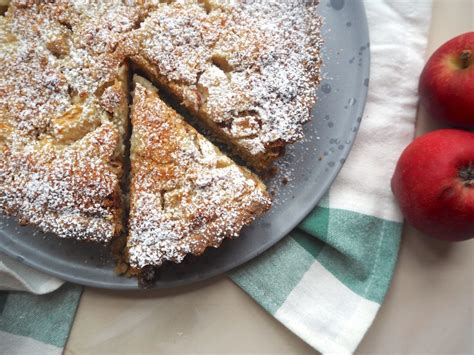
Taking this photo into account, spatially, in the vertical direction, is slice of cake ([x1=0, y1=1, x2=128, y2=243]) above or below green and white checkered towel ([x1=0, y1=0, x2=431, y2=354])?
above

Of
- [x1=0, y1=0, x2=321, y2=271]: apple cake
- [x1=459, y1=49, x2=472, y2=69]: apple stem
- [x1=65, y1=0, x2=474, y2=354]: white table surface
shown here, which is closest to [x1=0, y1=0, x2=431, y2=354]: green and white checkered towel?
[x1=65, y1=0, x2=474, y2=354]: white table surface

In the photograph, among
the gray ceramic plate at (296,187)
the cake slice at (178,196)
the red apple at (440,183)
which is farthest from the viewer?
the gray ceramic plate at (296,187)

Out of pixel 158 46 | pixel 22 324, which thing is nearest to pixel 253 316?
pixel 22 324

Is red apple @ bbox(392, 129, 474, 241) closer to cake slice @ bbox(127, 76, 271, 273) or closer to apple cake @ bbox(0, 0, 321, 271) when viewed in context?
apple cake @ bbox(0, 0, 321, 271)

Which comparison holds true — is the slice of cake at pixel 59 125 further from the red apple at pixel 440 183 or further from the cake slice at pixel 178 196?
the red apple at pixel 440 183

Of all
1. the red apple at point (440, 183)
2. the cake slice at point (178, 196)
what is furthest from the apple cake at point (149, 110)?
the red apple at point (440, 183)

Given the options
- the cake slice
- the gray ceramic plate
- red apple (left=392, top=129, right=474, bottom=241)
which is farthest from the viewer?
the gray ceramic plate
